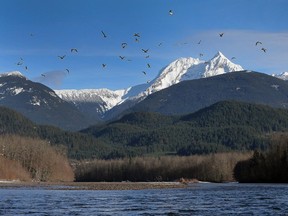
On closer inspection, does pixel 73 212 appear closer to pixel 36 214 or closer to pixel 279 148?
pixel 36 214

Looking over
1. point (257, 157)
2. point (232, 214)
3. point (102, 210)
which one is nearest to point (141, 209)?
point (102, 210)

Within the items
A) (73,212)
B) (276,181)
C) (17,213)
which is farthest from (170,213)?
(276,181)

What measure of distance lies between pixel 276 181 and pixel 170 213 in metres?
125

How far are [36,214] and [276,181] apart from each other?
130 meters

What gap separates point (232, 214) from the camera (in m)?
57.5

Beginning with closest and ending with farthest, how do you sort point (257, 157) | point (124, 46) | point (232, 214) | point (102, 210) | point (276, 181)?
point (232, 214)
point (102, 210)
point (124, 46)
point (276, 181)
point (257, 157)

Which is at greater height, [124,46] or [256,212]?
[124,46]

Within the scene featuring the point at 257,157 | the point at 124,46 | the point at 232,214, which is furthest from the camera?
the point at 257,157

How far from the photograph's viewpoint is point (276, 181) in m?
178

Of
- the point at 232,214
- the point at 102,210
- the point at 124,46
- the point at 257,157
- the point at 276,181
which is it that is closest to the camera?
the point at 232,214

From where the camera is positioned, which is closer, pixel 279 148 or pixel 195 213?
pixel 195 213

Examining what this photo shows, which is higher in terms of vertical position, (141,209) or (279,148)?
(279,148)

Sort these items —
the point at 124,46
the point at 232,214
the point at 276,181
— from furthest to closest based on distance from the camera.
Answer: the point at 276,181, the point at 124,46, the point at 232,214

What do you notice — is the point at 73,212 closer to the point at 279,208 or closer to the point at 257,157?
the point at 279,208
